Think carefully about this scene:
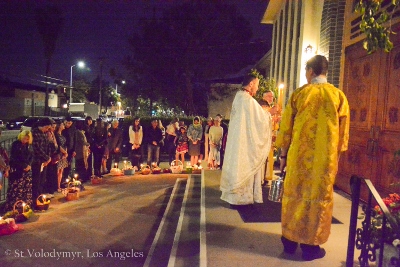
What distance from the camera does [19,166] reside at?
7.03 m

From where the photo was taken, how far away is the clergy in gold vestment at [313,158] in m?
3.58

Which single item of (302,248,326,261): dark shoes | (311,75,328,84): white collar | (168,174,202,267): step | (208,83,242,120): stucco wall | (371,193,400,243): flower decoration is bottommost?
(168,174,202,267): step

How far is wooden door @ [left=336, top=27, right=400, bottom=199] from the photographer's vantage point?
18.0ft

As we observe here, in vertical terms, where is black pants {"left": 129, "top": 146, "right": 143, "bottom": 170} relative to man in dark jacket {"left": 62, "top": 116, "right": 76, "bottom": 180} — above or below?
below

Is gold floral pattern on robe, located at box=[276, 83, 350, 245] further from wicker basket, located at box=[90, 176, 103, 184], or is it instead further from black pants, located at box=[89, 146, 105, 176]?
black pants, located at box=[89, 146, 105, 176]

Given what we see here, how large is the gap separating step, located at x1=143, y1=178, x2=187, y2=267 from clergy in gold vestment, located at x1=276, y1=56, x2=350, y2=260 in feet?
6.84

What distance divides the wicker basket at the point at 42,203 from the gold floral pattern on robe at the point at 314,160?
18.4 ft

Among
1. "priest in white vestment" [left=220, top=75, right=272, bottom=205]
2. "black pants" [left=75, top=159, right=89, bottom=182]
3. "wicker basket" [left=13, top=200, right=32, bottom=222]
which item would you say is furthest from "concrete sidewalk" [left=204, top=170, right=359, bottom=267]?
"black pants" [left=75, top=159, right=89, bottom=182]

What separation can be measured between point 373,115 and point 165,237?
3887mm

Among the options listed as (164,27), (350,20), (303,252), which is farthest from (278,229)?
(164,27)

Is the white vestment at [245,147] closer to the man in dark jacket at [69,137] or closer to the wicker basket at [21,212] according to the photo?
the wicker basket at [21,212]

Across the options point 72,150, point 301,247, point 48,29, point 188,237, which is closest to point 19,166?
point 72,150

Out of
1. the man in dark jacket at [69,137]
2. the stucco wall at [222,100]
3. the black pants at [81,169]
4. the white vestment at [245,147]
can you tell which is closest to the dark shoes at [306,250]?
the white vestment at [245,147]

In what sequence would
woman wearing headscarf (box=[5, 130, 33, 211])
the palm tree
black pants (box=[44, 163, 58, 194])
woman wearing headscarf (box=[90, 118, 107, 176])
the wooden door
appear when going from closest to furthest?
the wooden door
woman wearing headscarf (box=[5, 130, 33, 211])
black pants (box=[44, 163, 58, 194])
woman wearing headscarf (box=[90, 118, 107, 176])
the palm tree
